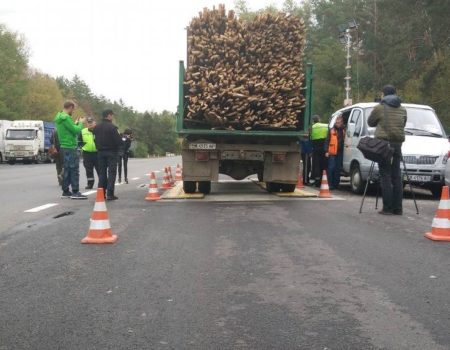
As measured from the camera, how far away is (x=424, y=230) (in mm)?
7488

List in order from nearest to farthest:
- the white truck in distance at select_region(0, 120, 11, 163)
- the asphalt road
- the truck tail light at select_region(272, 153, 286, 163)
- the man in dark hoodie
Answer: the asphalt road
the man in dark hoodie
the truck tail light at select_region(272, 153, 286, 163)
the white truck in distance at select_region(0, 120, 11, 163)

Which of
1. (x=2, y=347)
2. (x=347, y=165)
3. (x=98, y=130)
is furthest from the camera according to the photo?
(x=347, y=165)

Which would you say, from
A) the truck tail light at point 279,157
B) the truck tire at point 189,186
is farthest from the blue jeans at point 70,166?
the truck tail light at point 279,157

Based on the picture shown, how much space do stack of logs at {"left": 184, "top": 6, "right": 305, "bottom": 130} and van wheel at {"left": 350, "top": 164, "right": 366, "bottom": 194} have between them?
2484mm

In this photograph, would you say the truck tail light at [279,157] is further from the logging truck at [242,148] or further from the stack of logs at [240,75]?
the stack of logs at [240,75]

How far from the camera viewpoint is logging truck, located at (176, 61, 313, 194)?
1096 centimetres

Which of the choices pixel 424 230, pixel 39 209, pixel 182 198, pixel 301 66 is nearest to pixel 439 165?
pixel 301 66

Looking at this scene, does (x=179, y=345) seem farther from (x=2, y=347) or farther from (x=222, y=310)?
(x=2, y=347)

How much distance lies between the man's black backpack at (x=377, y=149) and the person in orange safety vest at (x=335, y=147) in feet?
15.0

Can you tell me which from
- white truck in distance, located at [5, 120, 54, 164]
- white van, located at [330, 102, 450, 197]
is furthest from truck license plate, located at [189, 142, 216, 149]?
white truck in distance, located at [5, 120, 54, 164]

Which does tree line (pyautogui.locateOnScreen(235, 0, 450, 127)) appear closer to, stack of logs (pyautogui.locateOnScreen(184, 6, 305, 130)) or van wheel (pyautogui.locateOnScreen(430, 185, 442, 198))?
van wheel (pyautogui.locateOnScreen(430, 185, 442, 198))

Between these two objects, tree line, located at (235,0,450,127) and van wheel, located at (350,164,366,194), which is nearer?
van wheel, located at (350,164,366,194)

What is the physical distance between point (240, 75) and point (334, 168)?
415 centimetres

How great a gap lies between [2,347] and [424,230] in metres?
5.76
